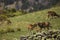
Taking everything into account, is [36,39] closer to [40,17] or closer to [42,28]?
[42,28]

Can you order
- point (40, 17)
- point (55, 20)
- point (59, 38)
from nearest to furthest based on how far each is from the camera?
point (59, 38) → point (55, 20) → point (40, 17)

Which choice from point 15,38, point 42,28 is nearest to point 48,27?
point 42,28

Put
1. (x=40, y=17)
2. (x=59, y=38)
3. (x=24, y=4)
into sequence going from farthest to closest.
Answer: (x=24, y=4) < (x=40, y=17) < (x=59, y=38)

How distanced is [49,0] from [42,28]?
9481 cm

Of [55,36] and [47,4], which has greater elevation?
[47,4]

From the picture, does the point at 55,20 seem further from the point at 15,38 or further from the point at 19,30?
the point at 15,38

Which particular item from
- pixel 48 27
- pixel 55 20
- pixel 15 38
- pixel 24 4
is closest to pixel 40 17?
pixel 55 20

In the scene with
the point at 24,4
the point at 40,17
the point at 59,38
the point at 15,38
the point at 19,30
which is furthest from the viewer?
the point at 24,4

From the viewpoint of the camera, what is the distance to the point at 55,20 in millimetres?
33406

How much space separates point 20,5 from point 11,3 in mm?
5081

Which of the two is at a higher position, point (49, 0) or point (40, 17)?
point (49, 0)

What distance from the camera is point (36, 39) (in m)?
19.8

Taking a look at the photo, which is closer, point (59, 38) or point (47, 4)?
point (59, 38)

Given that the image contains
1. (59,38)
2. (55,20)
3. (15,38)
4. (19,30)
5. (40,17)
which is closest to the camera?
(59,38)
